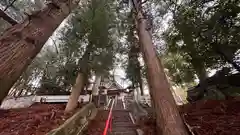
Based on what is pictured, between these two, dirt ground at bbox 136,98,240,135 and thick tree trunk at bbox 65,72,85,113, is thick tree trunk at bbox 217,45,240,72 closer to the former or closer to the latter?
dirt ground at bbox 136,98,240,135

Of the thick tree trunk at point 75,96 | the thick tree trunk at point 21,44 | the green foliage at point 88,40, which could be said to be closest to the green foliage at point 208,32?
the green foliage at point 88,40


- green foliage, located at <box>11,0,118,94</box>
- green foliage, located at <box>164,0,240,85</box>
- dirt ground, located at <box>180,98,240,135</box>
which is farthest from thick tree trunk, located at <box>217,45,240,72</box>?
green foliage, located at <box>11,0,118,94</box>

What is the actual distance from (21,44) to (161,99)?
3790mm

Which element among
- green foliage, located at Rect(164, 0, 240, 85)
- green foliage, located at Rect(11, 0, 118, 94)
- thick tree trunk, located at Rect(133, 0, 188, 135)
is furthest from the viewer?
green foliage, located at Rect(11, 0, 118, 94)

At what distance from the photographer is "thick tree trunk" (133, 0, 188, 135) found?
14.3ft

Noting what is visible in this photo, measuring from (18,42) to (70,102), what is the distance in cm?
818

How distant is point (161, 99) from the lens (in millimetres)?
5082

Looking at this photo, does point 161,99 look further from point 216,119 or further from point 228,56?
point 228,56

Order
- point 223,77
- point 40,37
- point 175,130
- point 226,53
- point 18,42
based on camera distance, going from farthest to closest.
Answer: point 223,77 < point 226,53 < point 175,130 < point 40,37 < point 18,42

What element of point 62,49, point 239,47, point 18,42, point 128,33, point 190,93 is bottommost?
point 18,42

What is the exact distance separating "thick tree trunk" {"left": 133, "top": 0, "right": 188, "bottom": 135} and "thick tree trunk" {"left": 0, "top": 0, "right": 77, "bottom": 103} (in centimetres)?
319

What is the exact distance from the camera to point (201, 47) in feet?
31.6

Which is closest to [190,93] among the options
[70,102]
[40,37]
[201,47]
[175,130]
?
[201,47]

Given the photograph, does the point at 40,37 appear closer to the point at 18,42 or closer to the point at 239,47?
the point at 18,42
